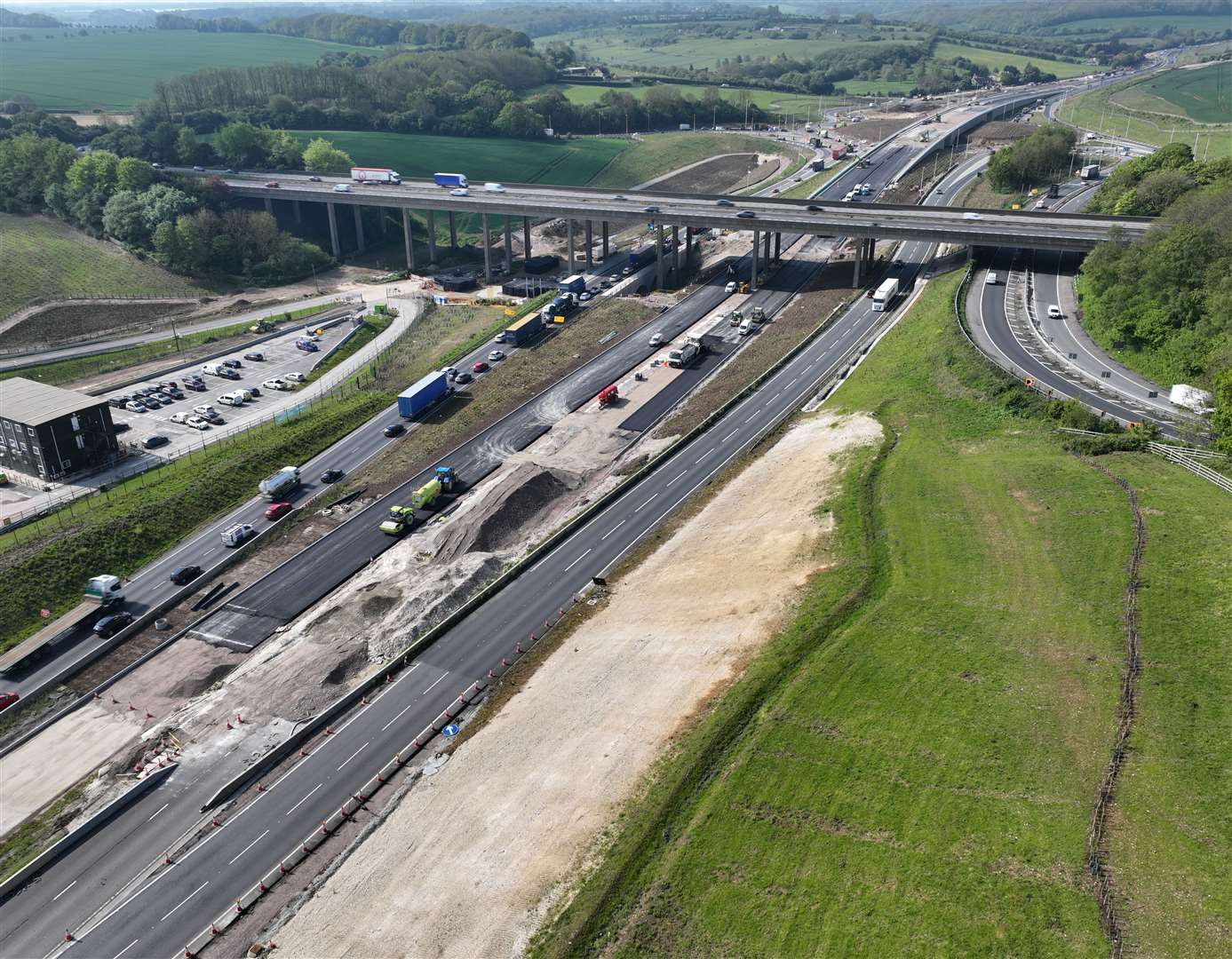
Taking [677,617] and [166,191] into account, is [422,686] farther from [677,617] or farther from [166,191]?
[166,191]

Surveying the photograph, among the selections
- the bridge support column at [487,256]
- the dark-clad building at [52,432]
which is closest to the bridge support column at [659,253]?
the bridge support column at [487,256]

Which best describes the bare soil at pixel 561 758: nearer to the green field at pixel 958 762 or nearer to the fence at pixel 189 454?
the green field at pixel 958 762

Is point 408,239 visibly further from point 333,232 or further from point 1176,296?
point 1176,296

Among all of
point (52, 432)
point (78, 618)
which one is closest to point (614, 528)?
point (78, 618)

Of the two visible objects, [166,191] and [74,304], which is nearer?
[74,304]

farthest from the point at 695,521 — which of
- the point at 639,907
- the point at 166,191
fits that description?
the point at 166,191

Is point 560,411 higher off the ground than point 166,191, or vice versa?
point 166,191

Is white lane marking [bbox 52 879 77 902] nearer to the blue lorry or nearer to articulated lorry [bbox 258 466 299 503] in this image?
articulated lorry [bbox 258 466 299 503]
